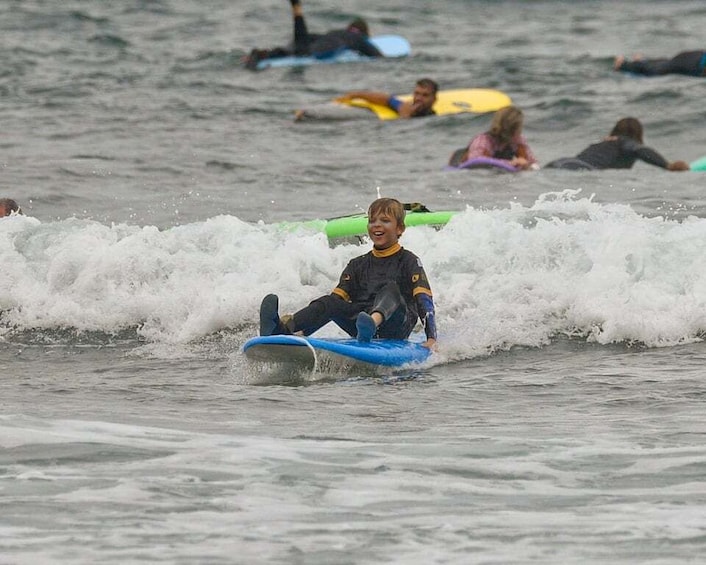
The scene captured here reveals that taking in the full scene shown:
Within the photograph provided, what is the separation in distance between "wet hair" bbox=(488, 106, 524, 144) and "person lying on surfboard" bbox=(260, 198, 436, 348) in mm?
6171

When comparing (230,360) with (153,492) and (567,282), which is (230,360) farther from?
(153,492)

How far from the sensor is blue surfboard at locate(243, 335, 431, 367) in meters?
7.79

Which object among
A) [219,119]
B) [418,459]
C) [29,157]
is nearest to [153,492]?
[418,459]

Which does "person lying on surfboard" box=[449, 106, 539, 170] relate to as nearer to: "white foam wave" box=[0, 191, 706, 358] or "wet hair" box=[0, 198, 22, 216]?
"white foam wave" box=[0, 191, 706, 358]

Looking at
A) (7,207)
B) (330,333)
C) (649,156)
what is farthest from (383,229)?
(649,156)

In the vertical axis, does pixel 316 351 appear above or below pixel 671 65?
below

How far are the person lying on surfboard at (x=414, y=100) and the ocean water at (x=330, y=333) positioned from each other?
0.54 meters

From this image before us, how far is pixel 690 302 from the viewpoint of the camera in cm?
937

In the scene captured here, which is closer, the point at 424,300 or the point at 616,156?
the point at 424,300

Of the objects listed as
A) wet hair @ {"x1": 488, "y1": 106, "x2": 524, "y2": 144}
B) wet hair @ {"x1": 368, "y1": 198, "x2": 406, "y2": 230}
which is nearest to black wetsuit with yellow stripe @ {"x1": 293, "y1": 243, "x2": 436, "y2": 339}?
wet hair @ {"x1": 368, "y1": 198, "x2": 406, "y2": 230}

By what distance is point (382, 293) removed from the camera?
325 inches

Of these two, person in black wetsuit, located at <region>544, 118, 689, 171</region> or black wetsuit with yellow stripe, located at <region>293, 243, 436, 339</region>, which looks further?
person in black wetsuit, located at <region>544, 118, 689, 171</region>

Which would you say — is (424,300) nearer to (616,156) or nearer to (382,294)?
(382,294)

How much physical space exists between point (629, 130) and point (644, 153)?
0.50 metres
